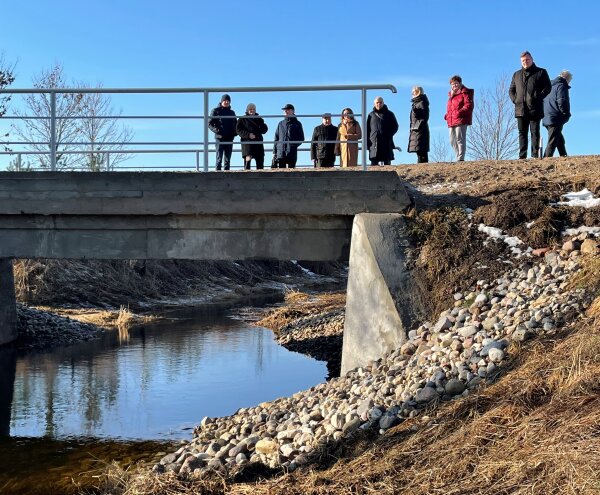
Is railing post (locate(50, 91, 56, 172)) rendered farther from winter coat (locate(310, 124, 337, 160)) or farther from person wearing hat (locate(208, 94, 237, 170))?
winter coat (locate(310, 124, 337, 160))

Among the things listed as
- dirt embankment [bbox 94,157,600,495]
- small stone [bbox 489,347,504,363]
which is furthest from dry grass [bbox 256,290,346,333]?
small stone [bbox 489,347,504,363]

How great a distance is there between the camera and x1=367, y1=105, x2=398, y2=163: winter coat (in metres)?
12.5

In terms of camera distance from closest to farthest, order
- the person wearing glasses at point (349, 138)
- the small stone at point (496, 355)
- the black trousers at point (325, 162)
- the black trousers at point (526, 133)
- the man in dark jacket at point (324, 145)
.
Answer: the small stone at point (496, 355)
the black trousers at point (526, 133)
the person wearing glasses at point (349, 138)
the man in dark jacket at point (324, 145)
the black trousers at point (325, 162)

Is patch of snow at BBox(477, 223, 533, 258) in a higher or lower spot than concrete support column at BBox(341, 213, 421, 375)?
higher

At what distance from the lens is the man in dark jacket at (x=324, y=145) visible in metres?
13.1

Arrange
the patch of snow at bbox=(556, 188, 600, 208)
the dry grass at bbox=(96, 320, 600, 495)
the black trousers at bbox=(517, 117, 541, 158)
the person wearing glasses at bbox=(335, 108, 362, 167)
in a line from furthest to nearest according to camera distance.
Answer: the person wearing glasses at bbox=(335, 108, 362, 167)
the black trousers at bbox=(517, 117, 541, 158)
the patch of snow at bbox=(556, 188, 600, 208)
the dry grass at bbox=(96, 320, 600, 495)

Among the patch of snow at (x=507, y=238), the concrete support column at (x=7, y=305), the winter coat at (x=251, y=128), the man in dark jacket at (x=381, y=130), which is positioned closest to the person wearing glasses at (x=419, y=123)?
the man in dark jacket at (x=381, y=130)

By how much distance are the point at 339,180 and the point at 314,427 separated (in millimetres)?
4343

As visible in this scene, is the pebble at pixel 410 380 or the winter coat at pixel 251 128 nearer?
the pebble at pixel 410 380

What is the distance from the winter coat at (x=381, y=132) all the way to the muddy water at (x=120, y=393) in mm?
4432

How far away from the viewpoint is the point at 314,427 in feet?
23.3

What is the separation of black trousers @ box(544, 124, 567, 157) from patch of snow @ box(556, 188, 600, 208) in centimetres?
266

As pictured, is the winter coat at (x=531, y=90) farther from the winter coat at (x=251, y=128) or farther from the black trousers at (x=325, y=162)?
the winter coat at (x=251, y=128)

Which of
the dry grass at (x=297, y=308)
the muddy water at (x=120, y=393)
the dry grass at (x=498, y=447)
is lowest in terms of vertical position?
the muddy water at (x=120, y=393)
